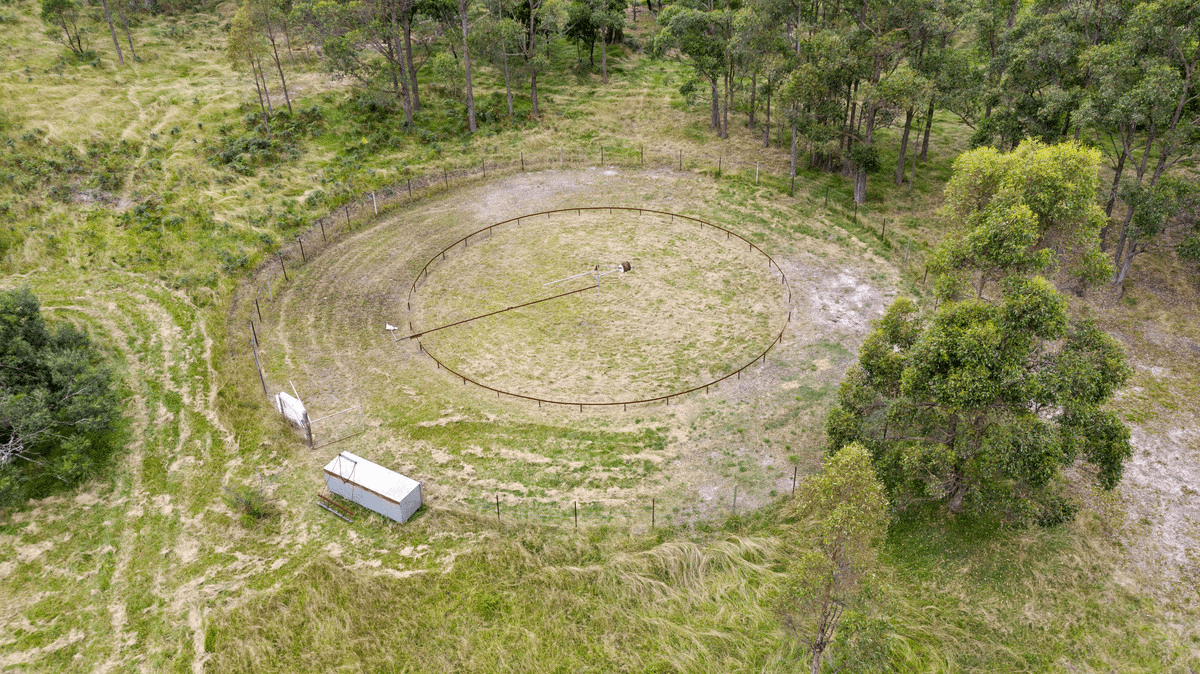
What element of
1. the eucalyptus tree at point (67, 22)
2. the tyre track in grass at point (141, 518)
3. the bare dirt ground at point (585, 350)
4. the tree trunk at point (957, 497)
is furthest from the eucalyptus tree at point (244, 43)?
the tree trunk at point (957, 497)

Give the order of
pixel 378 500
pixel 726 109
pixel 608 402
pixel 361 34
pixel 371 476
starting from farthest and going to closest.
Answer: pixel 726 109 → pixel 361 34 → pixel 608 402 → pixel 371 476 → pixel 378 500

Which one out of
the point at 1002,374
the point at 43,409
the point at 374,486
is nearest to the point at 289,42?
the point at 43,409

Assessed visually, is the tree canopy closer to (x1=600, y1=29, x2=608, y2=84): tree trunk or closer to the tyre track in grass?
the tyre track in grass

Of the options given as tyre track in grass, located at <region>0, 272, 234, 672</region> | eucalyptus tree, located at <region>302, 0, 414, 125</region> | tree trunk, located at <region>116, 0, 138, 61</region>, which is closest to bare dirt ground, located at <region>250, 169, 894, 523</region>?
tyre track in grass, located at <region>0, 272, 234, 672</region>

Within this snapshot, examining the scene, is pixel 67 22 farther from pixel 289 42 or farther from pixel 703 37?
pixel 703 37

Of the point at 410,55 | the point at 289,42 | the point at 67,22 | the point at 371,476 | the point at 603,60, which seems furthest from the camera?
the point at 603,60

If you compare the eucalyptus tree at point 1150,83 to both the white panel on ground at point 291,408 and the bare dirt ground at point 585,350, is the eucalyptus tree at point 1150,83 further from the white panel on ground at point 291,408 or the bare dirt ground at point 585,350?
the white panel on ground at point 291,408
